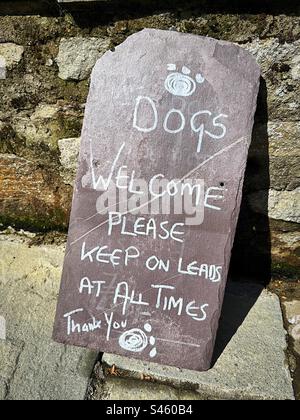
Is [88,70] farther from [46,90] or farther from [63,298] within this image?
[63,298]

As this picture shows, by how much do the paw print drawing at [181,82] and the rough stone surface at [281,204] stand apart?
65 centimetres

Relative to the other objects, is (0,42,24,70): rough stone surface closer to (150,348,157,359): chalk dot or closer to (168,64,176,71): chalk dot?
(168,64,176,71): chalk dot

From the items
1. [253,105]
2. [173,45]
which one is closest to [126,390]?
[253,105]

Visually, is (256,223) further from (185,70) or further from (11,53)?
(11,53)

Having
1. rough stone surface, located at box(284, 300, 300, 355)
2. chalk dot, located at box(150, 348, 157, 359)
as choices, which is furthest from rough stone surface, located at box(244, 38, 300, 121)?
chalk dot, located at box(150, 348, 157, 359)

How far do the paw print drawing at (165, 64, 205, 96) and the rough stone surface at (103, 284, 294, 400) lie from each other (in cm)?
103

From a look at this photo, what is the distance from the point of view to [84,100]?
183 centimetres

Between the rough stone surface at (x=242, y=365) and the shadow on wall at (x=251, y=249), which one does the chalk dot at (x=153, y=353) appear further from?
the shadow on wall at (x=251, y=249)

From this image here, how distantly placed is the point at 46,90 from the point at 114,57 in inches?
18.8

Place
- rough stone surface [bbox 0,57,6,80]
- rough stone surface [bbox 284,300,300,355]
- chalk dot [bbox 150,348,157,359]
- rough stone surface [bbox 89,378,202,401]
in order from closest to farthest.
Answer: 1. rough stone surface [bbox 89,378,202,401]
2. chalk dot [bbox 150,348,157,359]
3. rough stone surface [bbox 284,300,300,355]
4. rough stone surface [bbox 0,57,6,80]

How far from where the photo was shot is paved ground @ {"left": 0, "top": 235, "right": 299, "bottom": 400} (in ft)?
4.90

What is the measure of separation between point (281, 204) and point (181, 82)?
79 centimetres

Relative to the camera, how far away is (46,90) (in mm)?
1853

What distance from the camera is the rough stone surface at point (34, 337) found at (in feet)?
4.87
